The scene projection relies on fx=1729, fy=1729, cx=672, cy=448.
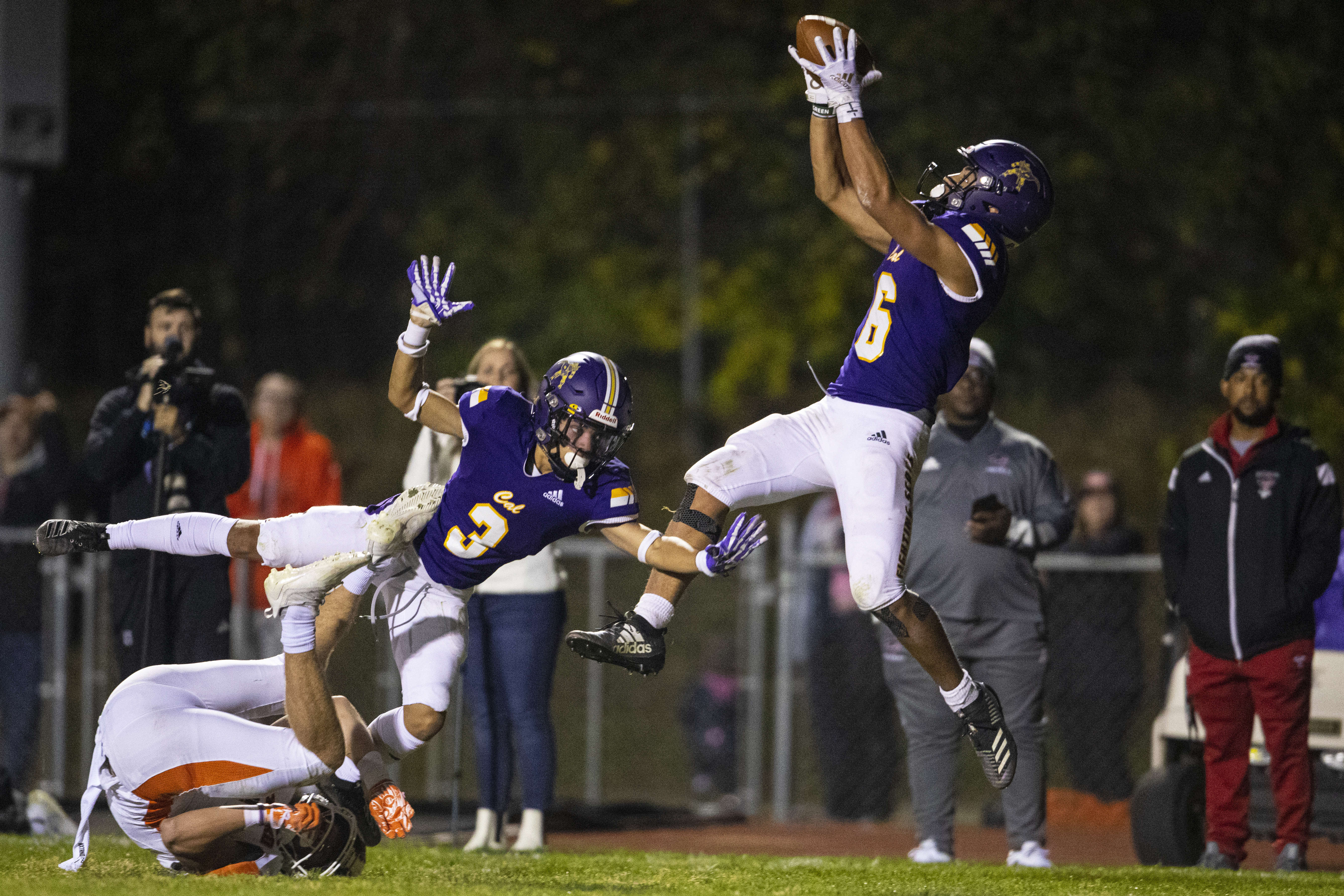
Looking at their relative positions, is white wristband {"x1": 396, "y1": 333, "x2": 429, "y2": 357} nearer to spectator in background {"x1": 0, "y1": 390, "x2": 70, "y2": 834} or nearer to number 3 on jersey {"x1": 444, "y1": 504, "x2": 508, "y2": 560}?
number 3 on jersey {"x1": 444, "y1": 504, "x2": 508, "y2": 560}

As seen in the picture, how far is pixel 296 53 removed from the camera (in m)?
18.3

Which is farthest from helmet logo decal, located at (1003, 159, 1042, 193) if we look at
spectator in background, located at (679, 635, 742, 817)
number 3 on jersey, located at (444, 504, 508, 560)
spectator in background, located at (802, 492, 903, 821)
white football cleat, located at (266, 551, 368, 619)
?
spectator in background, located at (679, 635, 742, 817)

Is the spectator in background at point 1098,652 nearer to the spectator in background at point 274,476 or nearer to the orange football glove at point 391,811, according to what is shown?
the spectator in background at point 274,476

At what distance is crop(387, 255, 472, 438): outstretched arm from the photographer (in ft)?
20.6

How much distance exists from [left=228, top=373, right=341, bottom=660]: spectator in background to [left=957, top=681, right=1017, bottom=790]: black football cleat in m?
4.63

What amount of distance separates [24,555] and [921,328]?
574 cm

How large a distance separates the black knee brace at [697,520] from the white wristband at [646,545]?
0.09 m

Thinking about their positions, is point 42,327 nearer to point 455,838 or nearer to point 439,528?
point 455,838

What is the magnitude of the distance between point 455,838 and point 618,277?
10073 millimetres

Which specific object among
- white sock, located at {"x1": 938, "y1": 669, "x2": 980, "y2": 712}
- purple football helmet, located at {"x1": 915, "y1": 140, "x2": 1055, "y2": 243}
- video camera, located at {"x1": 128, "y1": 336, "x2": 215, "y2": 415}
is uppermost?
purple football helmet, located at {"x1": 915, "y1": 140, "x2": 1055, "y2": 243}

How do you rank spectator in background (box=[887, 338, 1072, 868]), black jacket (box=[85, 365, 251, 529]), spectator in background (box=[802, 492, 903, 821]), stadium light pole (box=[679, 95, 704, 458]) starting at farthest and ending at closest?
stadium light pole (box=[679, 95, 704, 458])
spectator in background (box=[802, 492, 903, 821])
black jacket (box=[85, 365, 251, 529])
spectator in background (box=[887, 338, 1072, 868])

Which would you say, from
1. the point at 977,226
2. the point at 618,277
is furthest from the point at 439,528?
the point at 618,277

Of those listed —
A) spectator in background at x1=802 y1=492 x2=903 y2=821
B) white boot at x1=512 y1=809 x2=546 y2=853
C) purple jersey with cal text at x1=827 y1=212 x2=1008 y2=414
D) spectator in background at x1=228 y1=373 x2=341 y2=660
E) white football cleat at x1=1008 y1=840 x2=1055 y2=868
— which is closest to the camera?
purple jersey with cal text at x1=827 y1=212 x2=1008 y2=414

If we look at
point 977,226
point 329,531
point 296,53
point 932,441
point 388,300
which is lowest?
point 329,531
